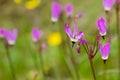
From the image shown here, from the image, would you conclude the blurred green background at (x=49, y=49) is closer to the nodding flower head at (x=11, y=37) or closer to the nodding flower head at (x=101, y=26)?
the nodding flower head at (x=11, y=37)

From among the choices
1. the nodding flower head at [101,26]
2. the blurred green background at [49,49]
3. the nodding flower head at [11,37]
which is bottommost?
the blurred green background at [49,49]

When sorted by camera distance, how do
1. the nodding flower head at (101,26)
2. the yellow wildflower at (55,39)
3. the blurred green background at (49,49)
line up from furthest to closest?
the yellow wildflower at (55,39), the blurred green background at (49,49), the nodding flower head at (101,26)

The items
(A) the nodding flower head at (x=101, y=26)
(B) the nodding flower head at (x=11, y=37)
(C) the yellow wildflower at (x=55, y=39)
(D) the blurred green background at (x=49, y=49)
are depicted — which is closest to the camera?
(A) the nodding flower head at (x=101, y=26)

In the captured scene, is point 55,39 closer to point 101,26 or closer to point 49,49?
point 49,49

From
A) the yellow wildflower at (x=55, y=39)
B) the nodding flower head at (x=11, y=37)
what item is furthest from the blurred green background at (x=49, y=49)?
the nodding flower head at (x=11, y=37)

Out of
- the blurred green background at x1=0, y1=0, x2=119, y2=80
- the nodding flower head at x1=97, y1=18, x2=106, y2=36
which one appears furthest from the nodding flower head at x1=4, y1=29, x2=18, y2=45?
the nodding flower head at x1=97, y1=18, x2=106, y2=36

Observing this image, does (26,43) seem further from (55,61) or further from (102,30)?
(102,30)

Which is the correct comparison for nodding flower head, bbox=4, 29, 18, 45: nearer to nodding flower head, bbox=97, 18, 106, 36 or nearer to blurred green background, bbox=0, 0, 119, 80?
blurred green background, bbox=0, 0, 119, 80

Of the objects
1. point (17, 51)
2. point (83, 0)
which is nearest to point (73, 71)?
point (17, 51)
